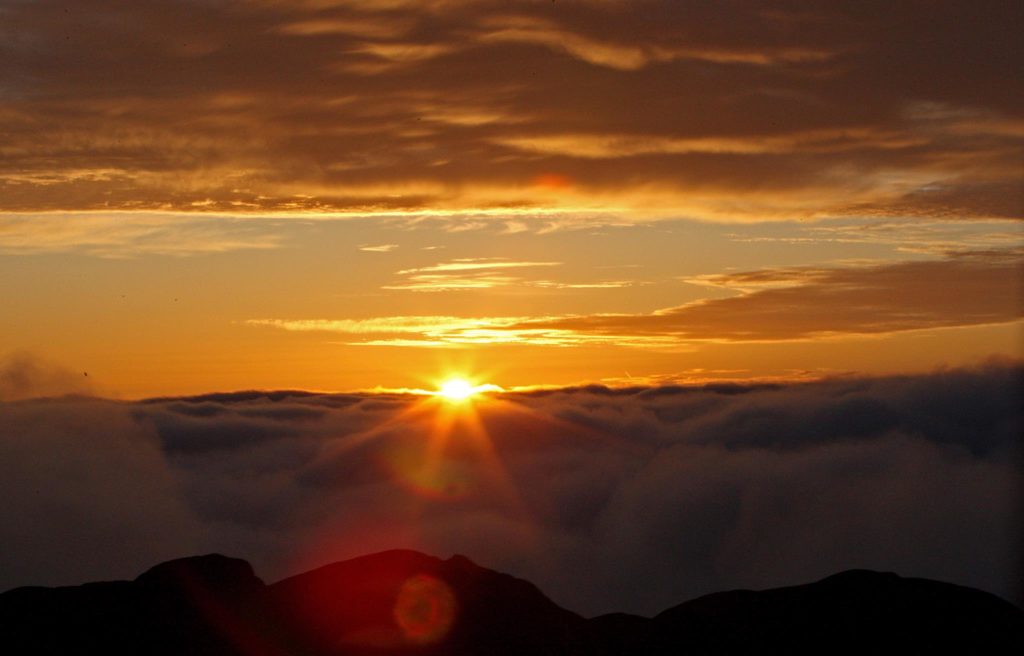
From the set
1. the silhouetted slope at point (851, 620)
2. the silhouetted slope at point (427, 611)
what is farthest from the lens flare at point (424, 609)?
the silhouetted slope at point (851, 620)

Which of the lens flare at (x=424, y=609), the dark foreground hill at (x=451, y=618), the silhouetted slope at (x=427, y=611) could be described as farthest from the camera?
the silhouetted slope at (x=427, y=611)

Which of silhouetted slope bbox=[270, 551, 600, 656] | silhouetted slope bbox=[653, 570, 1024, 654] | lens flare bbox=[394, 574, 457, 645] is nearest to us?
silhouetted slope bbox=[653, 570, 1024, 654]

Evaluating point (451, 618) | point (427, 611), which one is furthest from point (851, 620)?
point (427, 611)

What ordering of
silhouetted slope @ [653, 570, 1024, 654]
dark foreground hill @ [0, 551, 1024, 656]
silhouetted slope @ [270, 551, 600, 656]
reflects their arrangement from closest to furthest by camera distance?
dark foreground hill @ [0, 551, 1024, 656] → silhouetted slope @ [653, 570, 1024, 654] → silhouetted slope @ [270, 551, 600, 656]

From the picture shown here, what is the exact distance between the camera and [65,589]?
279ft

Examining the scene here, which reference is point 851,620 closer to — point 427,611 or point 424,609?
point 427,611

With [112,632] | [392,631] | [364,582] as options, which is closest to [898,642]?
[392,631]

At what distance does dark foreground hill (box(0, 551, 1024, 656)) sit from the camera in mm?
80312

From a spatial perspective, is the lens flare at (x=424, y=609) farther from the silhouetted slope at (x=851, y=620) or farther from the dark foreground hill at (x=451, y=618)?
the silhouetted slope at (x=851, y=620)

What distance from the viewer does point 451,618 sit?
316 ft

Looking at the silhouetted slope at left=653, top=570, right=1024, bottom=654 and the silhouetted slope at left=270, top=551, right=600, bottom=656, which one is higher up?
the silhouetted slope at left=270, top=551, right=600, bottom=656

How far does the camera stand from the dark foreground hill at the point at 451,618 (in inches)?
3162

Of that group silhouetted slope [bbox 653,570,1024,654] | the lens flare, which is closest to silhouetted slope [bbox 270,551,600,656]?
the lens flare

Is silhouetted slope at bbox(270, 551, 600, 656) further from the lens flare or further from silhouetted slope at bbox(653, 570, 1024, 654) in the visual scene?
silhouetted slope at bbox(653, 570, 1024, 654)
